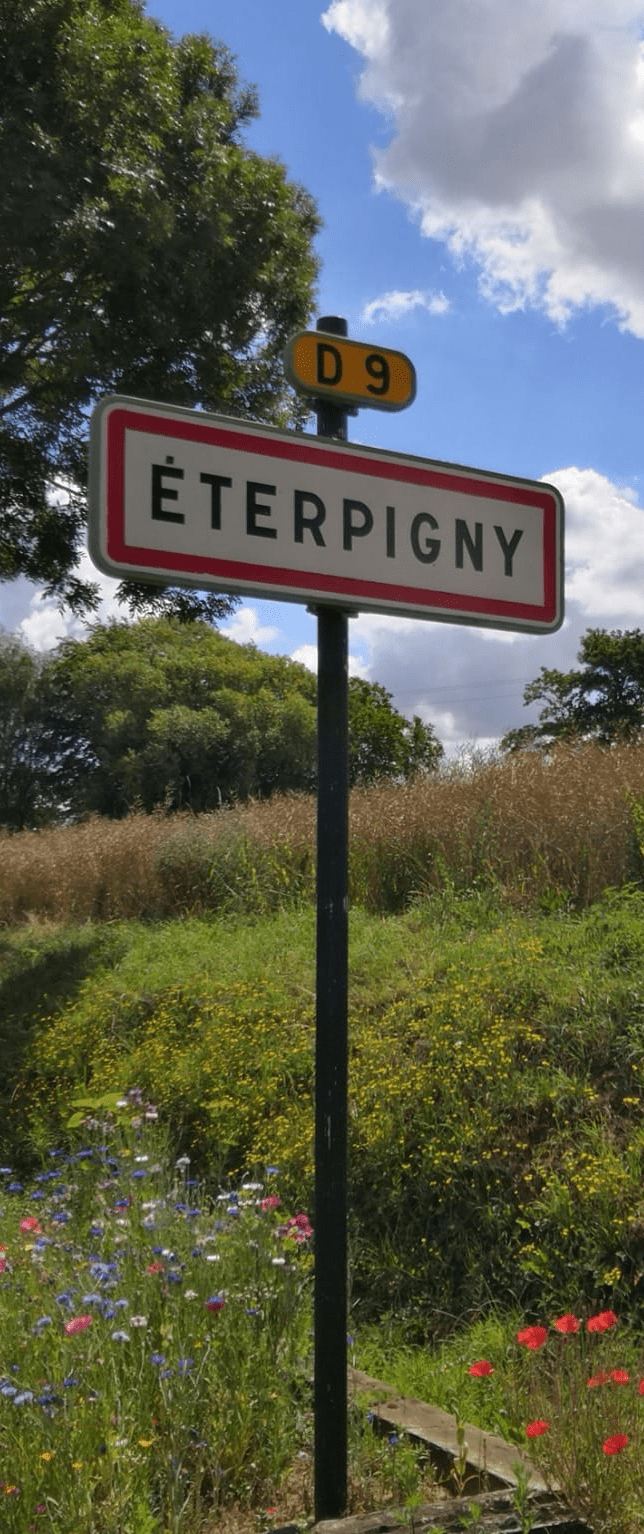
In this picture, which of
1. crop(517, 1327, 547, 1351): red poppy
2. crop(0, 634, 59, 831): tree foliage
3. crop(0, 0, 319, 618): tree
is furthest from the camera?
crop(0, 634, 59, 831): tree foliage

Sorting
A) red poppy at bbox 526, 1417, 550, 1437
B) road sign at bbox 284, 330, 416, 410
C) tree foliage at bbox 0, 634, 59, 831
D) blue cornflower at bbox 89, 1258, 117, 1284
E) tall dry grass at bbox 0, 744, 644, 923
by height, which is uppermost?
tree foliage at bbox 0, 634, 59, 831

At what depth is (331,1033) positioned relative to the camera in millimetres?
2699

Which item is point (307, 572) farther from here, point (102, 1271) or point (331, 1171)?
point (102, 1271)

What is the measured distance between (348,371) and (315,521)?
1.26ft

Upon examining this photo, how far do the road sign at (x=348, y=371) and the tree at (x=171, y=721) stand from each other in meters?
35.4

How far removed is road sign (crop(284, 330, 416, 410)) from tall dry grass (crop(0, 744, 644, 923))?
540 cm

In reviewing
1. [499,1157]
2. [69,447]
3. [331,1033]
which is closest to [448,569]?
[331,1033]

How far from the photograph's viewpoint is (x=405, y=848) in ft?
32.4

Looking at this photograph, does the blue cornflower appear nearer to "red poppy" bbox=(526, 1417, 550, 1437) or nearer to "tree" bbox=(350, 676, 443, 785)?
"red poppy" bbox=(526, 1417, 550, 1437)

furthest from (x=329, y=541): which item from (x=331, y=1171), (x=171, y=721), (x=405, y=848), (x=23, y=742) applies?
(x=23, y=742)

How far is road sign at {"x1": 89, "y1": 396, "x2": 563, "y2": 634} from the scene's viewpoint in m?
2.51

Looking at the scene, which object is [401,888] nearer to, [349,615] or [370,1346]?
[370,1346]

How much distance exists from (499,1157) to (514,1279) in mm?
539

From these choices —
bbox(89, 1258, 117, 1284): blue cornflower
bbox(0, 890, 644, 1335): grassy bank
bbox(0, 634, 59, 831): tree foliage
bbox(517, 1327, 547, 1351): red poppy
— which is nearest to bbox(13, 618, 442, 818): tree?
bbox(0, 634, 59, 831): tree foliage
